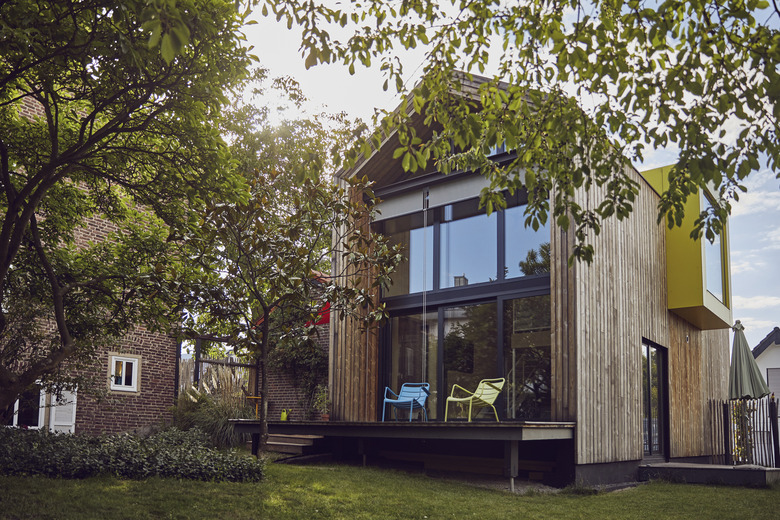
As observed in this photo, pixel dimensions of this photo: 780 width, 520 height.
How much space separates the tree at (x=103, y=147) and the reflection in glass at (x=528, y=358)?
448 cm

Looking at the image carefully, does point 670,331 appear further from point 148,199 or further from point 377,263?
point 148,199

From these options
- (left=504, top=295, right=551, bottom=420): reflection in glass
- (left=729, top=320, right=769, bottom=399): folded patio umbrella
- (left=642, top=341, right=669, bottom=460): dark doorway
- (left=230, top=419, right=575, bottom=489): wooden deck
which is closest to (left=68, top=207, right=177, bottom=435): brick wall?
(left=230, top=419, right=575, bottom=489): wooden deck

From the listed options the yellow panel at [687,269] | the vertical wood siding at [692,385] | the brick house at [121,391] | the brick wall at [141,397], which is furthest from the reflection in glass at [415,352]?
the brick house at [121,391]

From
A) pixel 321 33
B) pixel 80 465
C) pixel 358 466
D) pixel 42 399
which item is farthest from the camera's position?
pixel 42 399

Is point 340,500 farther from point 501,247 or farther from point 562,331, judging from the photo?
point 501,247

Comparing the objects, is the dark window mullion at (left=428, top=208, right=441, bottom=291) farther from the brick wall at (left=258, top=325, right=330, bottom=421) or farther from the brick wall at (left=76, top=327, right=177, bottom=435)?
the brick wall at (left=76, top=327, right=177, bottom=435)

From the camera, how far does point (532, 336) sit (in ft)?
33.8

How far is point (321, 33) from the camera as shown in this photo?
5.20 metres

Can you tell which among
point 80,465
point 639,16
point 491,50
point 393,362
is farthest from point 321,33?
point 393,362

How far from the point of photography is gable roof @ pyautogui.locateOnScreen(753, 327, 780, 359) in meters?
23.2

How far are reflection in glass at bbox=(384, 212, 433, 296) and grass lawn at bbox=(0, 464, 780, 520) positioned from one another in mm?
3815

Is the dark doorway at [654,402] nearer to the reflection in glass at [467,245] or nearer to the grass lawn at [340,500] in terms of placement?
the grass lawn at [340,500]

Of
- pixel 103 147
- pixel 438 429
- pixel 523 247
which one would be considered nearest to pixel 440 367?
pixel 523 247

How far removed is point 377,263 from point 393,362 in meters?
3.92
